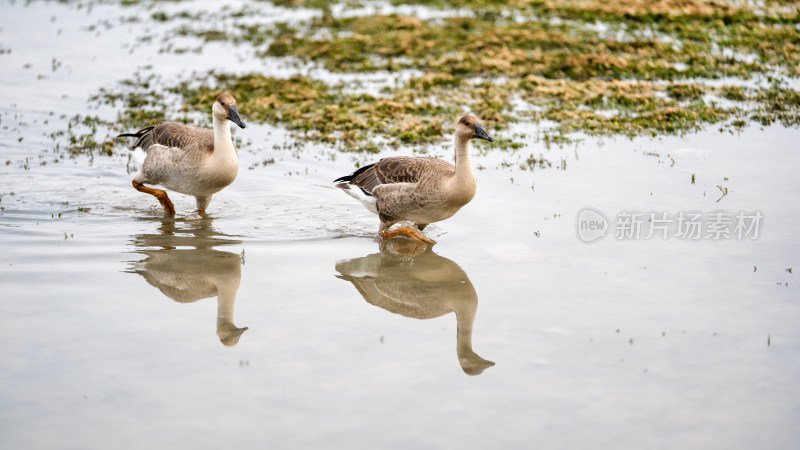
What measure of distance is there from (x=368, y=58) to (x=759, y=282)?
53.6 feet

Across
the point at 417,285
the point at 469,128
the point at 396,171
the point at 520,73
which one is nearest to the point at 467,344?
the point at 417,285

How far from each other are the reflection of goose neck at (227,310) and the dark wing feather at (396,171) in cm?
282

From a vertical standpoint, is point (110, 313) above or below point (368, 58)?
below

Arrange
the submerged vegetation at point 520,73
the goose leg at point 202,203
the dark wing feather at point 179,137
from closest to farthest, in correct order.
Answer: the dark wing feather at point 179,137, the goose leg at point 202,203, the submerged vegetation at point 520,73

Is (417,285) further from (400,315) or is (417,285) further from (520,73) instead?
(520,73)

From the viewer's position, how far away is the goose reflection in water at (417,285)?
9.31 meters

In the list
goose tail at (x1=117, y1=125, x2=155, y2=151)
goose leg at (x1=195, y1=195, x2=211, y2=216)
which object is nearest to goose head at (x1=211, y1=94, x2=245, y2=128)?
goose leg at (x1=195, y1=195, x2=211, y2=216)

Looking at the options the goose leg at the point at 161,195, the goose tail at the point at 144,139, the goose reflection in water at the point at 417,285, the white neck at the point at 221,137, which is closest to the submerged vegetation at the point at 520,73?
the goose tail at the point at 144,139

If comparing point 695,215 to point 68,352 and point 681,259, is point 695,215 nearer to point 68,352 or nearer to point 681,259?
point 681,259

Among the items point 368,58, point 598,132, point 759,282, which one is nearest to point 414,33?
Result: point 368,58

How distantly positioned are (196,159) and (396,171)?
314 cm

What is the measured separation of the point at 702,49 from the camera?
23.3m

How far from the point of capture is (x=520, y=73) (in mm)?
21859

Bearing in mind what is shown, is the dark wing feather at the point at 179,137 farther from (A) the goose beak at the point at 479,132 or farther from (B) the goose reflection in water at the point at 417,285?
(A) the goose beak at the point at 479,132
